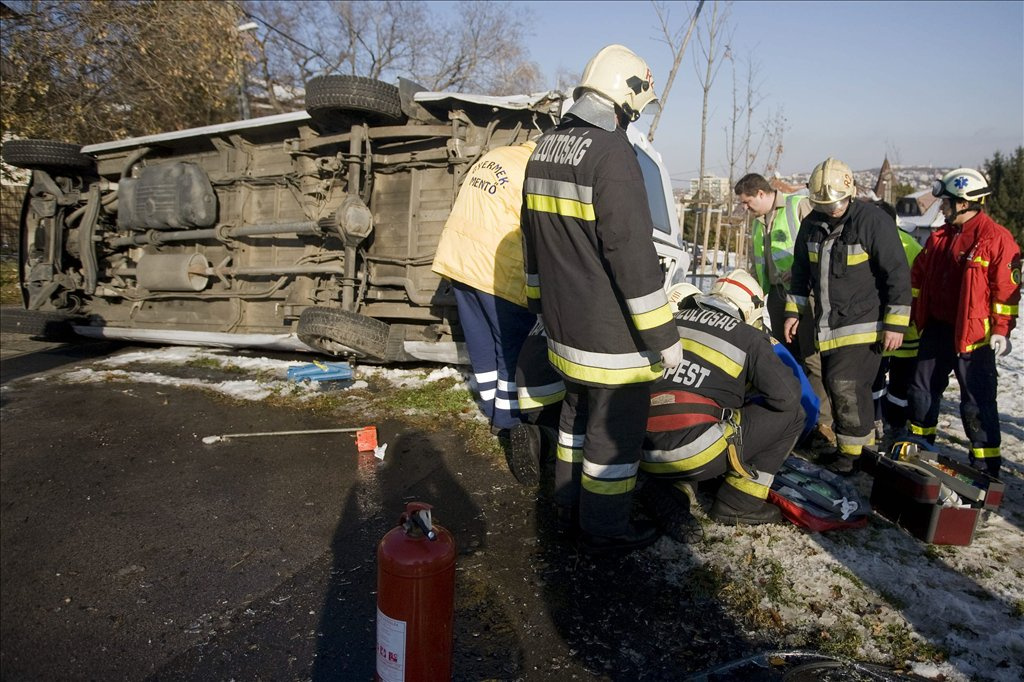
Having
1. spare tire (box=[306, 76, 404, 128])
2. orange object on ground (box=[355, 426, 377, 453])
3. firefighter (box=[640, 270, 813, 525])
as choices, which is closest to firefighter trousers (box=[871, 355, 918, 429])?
firefighter (box=[640, 270, 813, 525])

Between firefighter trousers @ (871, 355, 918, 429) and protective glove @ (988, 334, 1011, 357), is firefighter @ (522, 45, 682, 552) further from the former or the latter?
firefighter trousers @ (871, 355, 918, 429)

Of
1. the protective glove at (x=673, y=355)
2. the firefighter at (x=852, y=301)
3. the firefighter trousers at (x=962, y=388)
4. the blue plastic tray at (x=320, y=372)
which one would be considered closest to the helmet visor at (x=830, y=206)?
the firefighter at (x=852, y=301)

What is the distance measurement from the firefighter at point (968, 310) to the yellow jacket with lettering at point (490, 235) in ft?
8.44

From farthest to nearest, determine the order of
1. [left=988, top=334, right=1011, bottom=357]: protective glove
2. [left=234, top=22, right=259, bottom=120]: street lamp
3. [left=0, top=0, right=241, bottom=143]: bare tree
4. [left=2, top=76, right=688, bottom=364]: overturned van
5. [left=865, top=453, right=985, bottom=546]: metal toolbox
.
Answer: [left=234, top=22, right=259, bottom=120]: street lamp → [left=0, top=0, right=241, bottom=143]: bare tree → [left=2, top=76, right=688, bottom=364]: overturned van → [left=988, top=334, right=1011, bottom=357]: protective glove → [left=865, top=453, right=985, bottom=546]: metal toolbox

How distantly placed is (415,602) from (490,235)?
2.66m

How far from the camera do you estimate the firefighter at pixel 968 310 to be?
365cm

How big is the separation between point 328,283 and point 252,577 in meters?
3.81

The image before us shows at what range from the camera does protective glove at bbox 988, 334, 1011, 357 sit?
11.7 feet

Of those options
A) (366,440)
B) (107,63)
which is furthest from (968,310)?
(107,63)

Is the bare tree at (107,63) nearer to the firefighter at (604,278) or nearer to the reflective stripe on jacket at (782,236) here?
the reflective stripe on jacket at (782,236)

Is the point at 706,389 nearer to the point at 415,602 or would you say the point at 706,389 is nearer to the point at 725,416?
the point at 725,416

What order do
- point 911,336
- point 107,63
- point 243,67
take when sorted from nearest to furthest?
point 911,336 < point 107,63 < point 243,67

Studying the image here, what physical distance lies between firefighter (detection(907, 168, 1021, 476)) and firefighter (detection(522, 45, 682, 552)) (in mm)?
2223

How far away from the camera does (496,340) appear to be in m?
4.24
